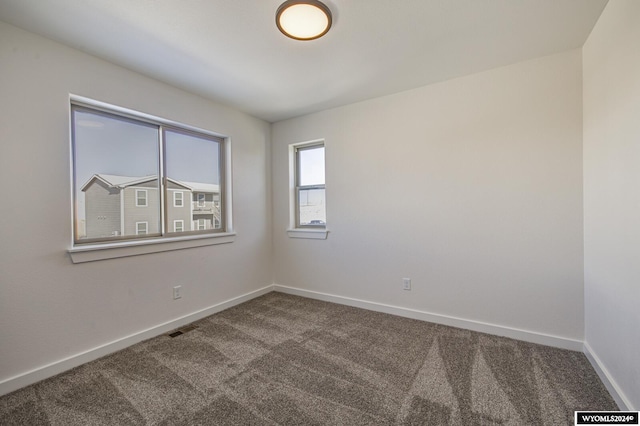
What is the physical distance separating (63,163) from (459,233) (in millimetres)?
3522

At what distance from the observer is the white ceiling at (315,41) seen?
1.73 metres

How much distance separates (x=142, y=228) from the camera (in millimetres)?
2672

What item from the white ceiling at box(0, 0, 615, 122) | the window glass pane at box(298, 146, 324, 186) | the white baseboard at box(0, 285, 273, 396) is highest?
the white ceiling at box(0, 0, 615, 122)

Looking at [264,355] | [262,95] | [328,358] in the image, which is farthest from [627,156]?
[262,95]

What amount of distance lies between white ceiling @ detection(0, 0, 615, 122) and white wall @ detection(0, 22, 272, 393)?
0.62ft

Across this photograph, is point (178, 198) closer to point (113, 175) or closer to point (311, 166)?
point (113, 175)

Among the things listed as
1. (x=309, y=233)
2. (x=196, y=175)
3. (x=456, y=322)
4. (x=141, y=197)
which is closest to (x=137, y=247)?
(x=141, y=197)

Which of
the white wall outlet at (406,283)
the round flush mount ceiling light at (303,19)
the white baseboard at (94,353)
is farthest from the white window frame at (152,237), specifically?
the white wall outlet at (406,283)

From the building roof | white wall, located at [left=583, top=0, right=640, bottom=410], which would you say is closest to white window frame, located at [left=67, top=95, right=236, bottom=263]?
the building roof

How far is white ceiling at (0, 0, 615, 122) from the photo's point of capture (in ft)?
5.69

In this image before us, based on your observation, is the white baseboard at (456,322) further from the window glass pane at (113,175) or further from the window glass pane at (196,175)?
the window glass pane at (113,175)

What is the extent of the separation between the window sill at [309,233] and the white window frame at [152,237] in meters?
0.82

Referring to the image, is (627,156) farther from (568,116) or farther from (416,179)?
(416,179)

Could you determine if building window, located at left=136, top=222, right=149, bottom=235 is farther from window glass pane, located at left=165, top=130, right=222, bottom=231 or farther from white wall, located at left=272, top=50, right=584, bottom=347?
white wall, located at left=272, top=50, right=584, bottom=347
